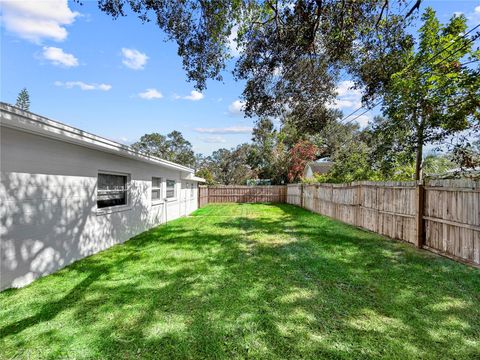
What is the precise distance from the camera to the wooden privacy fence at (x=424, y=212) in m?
4.79

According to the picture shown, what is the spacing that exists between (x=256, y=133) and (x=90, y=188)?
27501 mm

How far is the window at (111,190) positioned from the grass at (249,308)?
4.67ft

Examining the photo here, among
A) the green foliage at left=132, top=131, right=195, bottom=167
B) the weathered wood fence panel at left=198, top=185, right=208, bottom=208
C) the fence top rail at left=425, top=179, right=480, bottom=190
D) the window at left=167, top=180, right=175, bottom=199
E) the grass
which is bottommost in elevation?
the grass

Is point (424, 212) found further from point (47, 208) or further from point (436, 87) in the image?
point (47, 208)

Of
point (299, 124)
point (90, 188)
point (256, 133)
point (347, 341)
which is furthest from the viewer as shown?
point (256, 133)

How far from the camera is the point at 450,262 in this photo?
503 centimetres

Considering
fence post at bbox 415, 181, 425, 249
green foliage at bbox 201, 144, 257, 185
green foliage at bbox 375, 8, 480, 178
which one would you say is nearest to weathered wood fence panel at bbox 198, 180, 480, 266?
fence post at bbox 415, 181, 425, 249

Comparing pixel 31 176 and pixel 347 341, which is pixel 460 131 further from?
pixel 31 176

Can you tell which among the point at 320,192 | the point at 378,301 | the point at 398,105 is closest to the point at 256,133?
the point at 320,192

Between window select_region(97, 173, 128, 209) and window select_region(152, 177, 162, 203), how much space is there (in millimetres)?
2351

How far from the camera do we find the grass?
2.54 meters

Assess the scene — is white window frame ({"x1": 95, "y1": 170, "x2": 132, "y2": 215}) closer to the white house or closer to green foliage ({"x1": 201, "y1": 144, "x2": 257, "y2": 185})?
the white house

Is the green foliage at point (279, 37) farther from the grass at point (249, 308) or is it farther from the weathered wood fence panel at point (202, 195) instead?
the weathered wood fence panel at point (202, 195)

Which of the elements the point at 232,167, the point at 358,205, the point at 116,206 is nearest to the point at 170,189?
the point at 116,206
